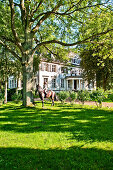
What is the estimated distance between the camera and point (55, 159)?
10.3ft

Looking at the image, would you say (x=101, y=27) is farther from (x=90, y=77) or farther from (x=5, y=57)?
(x=90, y=77)

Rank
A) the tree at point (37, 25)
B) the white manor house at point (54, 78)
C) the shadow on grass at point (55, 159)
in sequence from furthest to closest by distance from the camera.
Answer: the white manor house at point (54, 78) → the tree at point (37, 25) → the shadow on grass at point (55, 159)

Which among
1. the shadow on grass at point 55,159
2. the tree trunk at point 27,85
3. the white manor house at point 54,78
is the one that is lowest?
the shadow on grass at point 55,159

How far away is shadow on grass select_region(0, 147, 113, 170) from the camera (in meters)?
2.89

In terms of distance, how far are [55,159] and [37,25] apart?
10861 mm

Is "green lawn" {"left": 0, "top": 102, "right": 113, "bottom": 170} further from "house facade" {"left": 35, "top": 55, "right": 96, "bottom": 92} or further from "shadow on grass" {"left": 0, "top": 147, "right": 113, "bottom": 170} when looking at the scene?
"house facade" {"left": 35, "top": 55, "right": 96, "bottom": 92}

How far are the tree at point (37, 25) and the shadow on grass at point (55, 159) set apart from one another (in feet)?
24.9

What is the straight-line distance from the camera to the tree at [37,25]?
34.6 ft

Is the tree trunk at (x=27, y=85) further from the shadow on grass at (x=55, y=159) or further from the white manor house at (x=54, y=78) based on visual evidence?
the white manor house at (x=54, y=78)

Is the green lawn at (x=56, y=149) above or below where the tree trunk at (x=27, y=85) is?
below

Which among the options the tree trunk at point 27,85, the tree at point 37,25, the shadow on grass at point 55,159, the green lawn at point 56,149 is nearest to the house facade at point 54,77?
the tree at point 37,25

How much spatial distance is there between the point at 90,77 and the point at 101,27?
1655cm

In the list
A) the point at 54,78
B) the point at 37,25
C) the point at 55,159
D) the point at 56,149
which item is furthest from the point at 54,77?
the point at 55,159

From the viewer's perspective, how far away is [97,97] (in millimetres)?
10914
